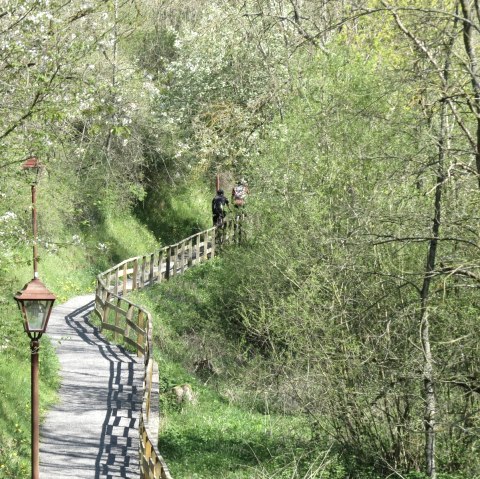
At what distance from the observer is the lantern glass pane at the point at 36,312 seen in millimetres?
11469

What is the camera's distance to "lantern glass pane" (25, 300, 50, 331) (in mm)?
11469

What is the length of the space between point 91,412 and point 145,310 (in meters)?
4.73

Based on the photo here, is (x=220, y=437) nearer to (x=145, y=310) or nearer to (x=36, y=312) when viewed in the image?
(x=145, y=310)

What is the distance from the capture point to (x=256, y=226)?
2591 cm

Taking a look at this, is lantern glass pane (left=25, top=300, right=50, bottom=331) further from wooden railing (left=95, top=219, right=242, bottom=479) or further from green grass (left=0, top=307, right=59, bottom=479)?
green grass (left=0, top=307, right=59, bottom=479)

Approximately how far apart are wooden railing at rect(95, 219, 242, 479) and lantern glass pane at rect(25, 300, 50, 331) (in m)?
2.11

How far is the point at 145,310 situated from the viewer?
2242 centimetres

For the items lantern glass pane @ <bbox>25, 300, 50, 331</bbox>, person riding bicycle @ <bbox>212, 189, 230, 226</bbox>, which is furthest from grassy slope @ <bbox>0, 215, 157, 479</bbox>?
person riding bicycle @ <bbox>212, 189, 230, 226</bbox>

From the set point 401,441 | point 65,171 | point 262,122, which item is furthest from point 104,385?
point 262,122

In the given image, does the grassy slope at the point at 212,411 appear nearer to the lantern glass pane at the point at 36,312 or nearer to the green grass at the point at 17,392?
the green grass at the point at 17,392

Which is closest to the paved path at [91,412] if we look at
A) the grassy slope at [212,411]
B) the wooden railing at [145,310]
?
the wooden railing at [145,310]

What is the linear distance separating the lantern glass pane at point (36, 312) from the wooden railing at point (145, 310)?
2.11 meters

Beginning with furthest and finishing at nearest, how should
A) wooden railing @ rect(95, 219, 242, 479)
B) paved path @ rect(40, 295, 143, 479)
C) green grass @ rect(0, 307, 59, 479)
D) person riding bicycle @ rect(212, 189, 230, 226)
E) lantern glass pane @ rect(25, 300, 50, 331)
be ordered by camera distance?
person riding bicycle @ rect(212, 189, 230, 226), paved path @ rect(40, 295, 143, 479), green grass @ rect(0, 307, 59, 479), wooden railing @ rect(95, 219, 242, 479), lantern glass pane @ rect(25, 300, 50, 331)

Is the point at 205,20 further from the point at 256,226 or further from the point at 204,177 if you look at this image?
the point at 256,226
